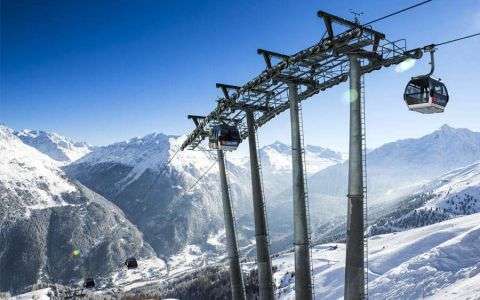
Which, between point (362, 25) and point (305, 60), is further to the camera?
point (305, 60)

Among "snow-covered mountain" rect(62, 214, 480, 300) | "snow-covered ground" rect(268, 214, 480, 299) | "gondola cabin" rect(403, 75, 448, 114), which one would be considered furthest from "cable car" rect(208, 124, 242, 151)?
"snow-covered mountain" rect(62, 214, 480, 300)

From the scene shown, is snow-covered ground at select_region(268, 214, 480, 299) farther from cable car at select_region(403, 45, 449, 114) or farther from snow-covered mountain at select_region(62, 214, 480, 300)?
cable car at select_region(403, 45, 449, 114)

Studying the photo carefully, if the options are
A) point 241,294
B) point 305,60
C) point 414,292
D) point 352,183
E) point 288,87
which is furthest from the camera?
point 414,292

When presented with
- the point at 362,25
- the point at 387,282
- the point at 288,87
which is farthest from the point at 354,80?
the point at 387,282

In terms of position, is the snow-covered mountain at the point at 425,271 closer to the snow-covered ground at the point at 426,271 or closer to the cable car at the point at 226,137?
the snow-covered ground at the point at 426,271

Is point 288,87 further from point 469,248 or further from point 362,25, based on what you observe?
point 469,248

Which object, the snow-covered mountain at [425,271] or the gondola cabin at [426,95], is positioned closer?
the gondola cabin at [426,95]

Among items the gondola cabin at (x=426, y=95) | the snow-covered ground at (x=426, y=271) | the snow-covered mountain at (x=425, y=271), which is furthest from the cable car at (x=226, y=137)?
the snow-covered mountain at (x=425, y=271)
